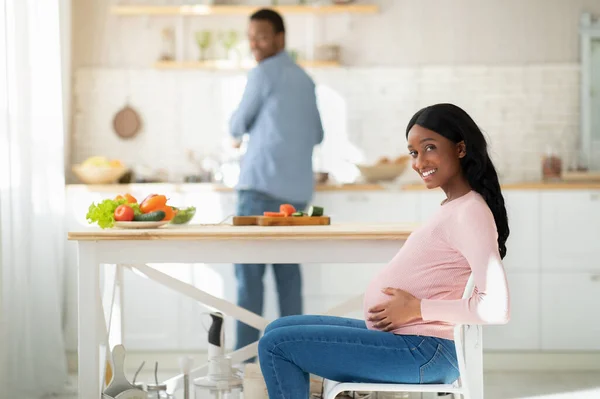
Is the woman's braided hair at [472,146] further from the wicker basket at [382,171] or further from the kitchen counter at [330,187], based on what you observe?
the wicker basket at [382,171]

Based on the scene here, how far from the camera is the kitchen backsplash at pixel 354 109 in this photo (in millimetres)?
5484

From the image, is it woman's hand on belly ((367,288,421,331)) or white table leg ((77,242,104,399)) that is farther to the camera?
white table leg ((77,242,104,399))

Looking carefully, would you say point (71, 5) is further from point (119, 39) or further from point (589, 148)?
point (589, 148)

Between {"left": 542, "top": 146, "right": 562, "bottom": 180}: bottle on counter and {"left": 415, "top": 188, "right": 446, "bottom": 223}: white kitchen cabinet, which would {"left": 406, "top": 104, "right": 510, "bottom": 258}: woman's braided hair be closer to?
{"left": 415, "top": 188, "right": 446, "bottom": 223}: white kitchen cabinet

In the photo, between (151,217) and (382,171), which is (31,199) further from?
(382,171)

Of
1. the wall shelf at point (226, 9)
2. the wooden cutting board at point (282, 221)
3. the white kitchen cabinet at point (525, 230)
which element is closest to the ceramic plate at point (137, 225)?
the wooden cutting board at point (282, 221)

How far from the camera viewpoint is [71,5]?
546 cm

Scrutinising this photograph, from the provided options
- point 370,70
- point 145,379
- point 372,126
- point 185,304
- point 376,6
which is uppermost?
point 376,6

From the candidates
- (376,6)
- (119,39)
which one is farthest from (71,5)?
(376,6)

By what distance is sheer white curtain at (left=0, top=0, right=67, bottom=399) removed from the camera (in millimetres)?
3748

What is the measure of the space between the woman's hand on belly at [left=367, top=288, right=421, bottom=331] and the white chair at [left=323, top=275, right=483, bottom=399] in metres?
0.11

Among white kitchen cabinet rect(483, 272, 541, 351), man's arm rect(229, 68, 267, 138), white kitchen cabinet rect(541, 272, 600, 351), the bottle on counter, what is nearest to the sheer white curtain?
man's arm rect(229, 68, 267, 138)

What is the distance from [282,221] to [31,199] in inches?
61.1

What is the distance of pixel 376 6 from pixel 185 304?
2121 millimetres
